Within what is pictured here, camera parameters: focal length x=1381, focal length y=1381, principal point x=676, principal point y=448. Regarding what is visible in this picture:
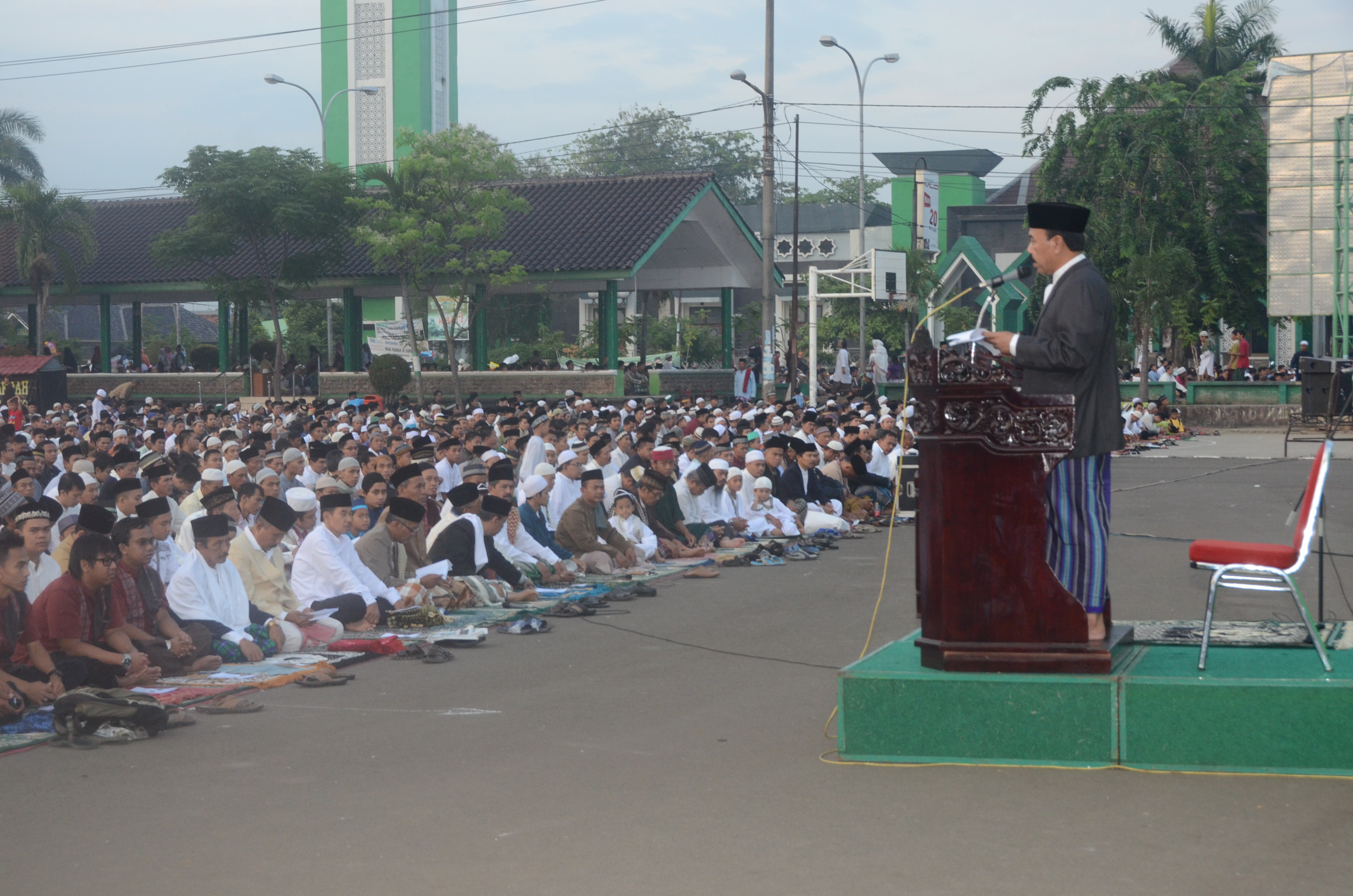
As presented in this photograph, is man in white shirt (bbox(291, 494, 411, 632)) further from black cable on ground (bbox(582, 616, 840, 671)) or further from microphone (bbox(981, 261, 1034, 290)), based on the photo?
microphone (bbox(981, 261, 1034, 290))

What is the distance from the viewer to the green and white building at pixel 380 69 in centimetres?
5300

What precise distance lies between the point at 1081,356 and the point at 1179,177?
29.3 m

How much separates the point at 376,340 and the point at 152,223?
6.68 metres

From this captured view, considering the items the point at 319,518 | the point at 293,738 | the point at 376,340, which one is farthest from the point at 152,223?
the point at 293,738

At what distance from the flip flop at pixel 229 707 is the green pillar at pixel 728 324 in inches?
1044

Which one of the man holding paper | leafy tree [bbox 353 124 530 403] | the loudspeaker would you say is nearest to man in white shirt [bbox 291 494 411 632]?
the man holding paper

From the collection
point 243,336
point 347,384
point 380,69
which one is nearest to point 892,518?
point 347,384

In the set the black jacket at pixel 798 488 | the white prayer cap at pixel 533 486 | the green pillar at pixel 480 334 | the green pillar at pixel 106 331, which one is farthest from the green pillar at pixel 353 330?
the white prayer cap at pixel 533 486

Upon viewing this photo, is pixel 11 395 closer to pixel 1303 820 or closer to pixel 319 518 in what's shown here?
pixel 319 518

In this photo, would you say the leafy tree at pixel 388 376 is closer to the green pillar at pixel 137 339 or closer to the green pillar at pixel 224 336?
the green pillar at pixel 224 336

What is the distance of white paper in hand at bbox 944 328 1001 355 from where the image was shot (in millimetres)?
5277

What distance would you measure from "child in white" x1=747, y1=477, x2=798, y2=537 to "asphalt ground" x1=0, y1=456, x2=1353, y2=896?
257 inches

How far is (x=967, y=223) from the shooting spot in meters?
48.0

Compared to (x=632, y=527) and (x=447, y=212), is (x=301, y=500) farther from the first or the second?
(x=447, y=212)
